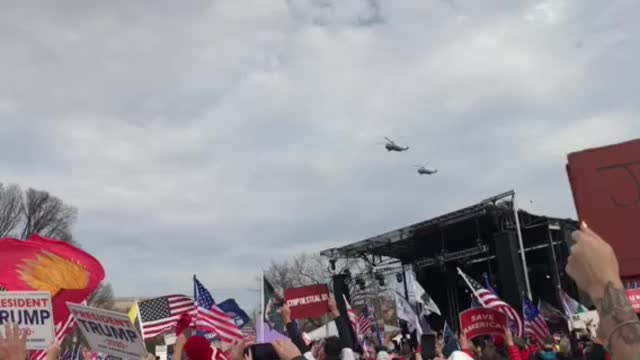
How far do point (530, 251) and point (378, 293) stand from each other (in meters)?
13.0

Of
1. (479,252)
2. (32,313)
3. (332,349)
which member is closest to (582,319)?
(479,252)

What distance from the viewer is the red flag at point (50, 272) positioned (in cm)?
764

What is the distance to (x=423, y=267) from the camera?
28.8 metres

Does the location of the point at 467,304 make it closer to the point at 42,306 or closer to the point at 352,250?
the point at 352,250

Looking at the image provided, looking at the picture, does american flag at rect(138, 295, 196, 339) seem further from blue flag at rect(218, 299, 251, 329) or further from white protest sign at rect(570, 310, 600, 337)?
white protest sign at rect(570, 310, 600, 337)

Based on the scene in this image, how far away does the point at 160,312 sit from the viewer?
41.8ft

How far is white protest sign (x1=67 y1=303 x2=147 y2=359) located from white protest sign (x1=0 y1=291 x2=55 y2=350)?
352 mm

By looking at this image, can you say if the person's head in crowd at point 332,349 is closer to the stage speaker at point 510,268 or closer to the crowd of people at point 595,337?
the crowd of people at point 595,337

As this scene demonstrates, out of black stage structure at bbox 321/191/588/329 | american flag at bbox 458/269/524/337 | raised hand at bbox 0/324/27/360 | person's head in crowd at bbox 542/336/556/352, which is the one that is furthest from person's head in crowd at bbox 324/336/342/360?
black stage structure at bbox 321/191/588/329

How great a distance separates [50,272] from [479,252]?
65.1 ft

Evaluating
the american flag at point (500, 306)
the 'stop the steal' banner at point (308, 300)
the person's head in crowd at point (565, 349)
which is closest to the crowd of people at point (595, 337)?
the person's head in crowd at point (565, 349)

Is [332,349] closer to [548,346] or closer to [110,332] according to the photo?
[110,332]

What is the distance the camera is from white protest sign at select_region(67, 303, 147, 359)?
5414 mm

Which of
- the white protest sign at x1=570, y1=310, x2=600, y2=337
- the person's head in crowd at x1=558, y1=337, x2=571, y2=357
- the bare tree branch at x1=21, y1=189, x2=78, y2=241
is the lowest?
the person's head in crowd at x1=558, y1=337, x2=571, y2=357
